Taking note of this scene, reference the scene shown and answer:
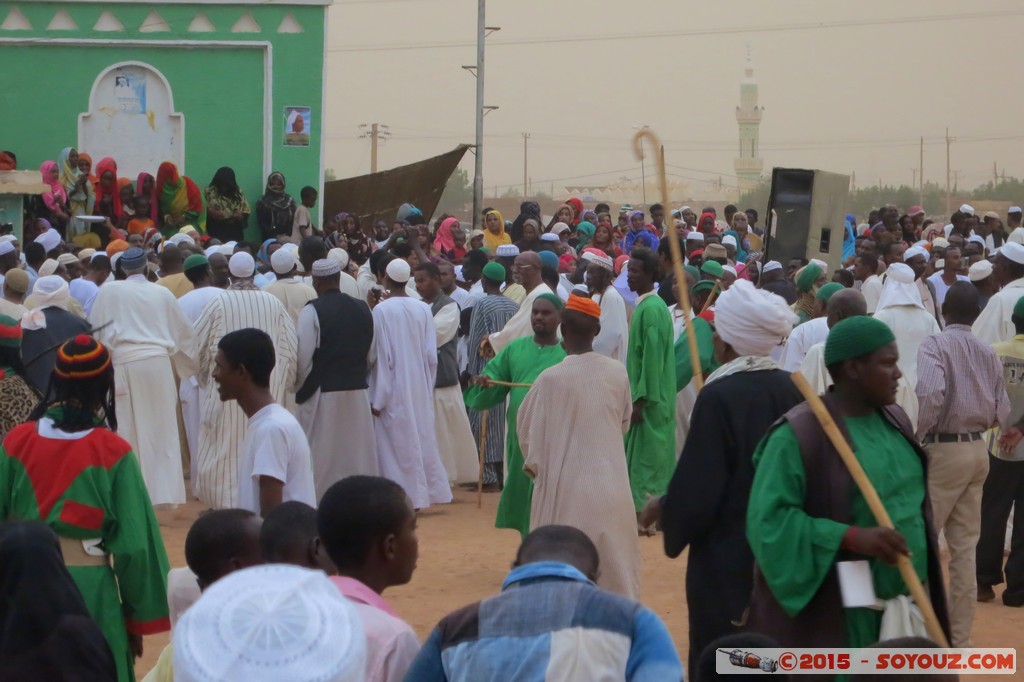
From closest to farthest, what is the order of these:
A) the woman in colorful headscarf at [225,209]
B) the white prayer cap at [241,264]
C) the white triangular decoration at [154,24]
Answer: the white prayer cap at [241,264]
the woman in colorful headscarf at [225,209]
the white triangular decoration at [154,24]

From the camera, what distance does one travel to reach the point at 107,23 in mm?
21859

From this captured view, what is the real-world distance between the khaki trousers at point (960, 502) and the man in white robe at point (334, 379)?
3.91 metres

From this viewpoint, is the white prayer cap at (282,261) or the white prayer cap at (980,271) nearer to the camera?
the white prayer cap at (282,261)

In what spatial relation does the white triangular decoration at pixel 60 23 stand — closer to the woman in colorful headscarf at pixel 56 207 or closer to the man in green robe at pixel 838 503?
the woman in colorful headscarf at pixel 56 207

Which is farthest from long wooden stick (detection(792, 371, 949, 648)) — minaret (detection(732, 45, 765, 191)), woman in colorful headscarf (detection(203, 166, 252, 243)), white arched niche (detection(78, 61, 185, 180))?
minaret (detection(732, 45, 765, 191))

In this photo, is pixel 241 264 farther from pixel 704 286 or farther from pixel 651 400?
pixel 651 400

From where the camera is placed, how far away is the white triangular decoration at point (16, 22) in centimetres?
2177

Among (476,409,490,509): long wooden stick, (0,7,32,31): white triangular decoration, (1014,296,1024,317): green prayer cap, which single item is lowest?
(476,409,490,509): long wooden stick

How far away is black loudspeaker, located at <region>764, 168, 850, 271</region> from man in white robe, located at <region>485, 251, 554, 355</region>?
6.51 metres

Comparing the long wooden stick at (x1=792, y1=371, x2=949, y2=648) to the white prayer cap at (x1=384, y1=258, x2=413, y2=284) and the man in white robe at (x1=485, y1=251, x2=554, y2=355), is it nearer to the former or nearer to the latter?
the man in white robe at (x1=485, y1=251, x2=554, y2=355)

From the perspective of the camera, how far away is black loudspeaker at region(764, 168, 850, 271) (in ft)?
54.2

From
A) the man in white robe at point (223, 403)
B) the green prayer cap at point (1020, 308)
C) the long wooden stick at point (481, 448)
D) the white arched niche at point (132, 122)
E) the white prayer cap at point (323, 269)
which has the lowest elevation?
the long wooden stick at point (481, 448)

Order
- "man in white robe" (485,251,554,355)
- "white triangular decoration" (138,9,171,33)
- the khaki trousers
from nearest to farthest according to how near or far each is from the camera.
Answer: the khaki trousers, "man in white robe" (485,251,554,355), "white triangular decoration" (138,9,171,33)

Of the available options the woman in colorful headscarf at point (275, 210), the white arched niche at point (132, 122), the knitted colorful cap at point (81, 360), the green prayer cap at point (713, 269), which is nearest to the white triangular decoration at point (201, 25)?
the white arched niche at point (132, 122)
